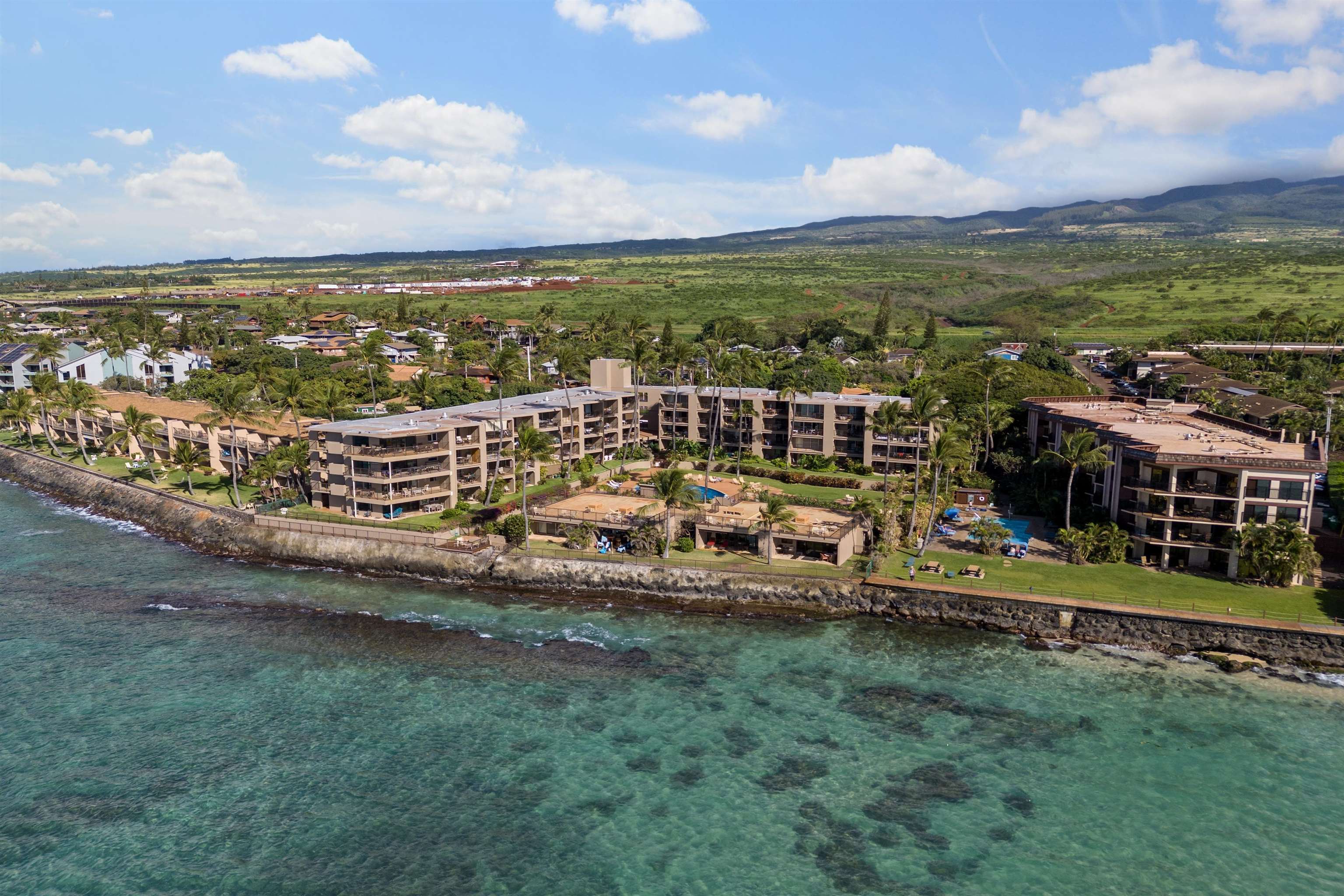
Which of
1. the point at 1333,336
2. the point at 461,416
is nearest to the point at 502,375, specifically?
the point at 461,416

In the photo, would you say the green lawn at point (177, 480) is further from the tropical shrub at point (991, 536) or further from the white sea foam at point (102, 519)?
the tropical shrub at point (991, 536)

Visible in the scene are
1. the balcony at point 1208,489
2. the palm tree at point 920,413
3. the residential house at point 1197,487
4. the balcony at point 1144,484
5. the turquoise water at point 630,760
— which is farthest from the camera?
the palm tree at point 920,413

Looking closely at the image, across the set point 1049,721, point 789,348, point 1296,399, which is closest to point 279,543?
point 1049,721

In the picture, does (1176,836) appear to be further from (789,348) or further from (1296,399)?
(789,348)

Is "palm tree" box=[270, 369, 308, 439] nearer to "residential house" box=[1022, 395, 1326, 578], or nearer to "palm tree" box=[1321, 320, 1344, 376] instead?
"residential house" box=[1022, 395, 1326, 578]

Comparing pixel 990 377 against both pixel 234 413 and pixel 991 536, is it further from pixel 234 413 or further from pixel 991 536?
pixel 234 413

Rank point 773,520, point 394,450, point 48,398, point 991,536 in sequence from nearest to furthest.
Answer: point 773,520 → point 991,536 → point 394,450 → point 48,398

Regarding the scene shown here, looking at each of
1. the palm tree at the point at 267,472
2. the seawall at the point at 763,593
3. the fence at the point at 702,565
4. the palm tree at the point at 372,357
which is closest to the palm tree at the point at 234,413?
the palm tree at the point at 267,472
